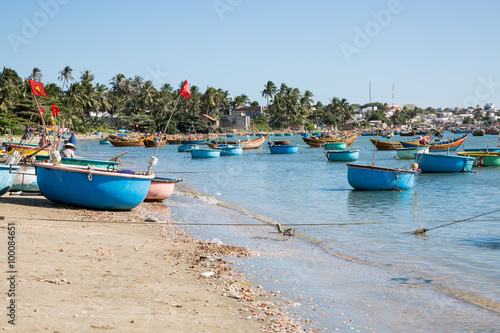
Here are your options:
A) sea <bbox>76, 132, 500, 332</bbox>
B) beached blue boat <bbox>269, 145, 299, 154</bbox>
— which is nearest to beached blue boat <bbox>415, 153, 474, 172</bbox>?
sea <bbox>76, 132, 500, 332</bbox>

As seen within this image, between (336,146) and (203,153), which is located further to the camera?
(336,146)

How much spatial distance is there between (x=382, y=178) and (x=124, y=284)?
1928 cm

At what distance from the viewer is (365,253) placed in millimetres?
11891

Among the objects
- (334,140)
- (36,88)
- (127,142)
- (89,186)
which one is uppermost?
(36,88)

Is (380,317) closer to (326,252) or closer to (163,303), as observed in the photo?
(163,303)

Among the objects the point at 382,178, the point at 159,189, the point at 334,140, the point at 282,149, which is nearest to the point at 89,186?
the point at 159,189

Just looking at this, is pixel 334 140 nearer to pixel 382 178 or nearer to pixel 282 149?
pixel 282 149

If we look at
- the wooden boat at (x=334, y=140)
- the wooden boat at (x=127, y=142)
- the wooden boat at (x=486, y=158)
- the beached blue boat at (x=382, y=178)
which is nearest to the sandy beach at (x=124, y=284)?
the beached blue boat at (x=382, y=178)

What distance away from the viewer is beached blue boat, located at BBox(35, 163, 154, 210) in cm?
1315

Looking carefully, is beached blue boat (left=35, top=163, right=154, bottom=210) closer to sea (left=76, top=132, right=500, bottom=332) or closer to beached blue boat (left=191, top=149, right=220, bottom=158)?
sea (left=76, top=132, right=500, bottom=332)

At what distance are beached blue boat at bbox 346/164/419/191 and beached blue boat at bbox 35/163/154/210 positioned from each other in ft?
45.1

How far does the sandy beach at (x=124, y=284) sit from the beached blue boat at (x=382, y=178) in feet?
49.1

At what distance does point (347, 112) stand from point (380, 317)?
182 metres

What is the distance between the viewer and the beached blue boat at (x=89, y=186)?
1315 cm
